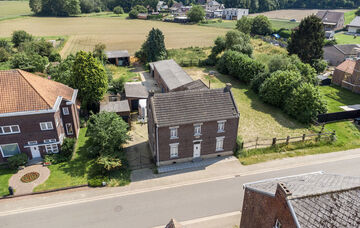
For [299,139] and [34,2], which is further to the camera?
[34,2]

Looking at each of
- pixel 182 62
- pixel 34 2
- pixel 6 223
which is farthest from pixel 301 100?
pixel 34 2

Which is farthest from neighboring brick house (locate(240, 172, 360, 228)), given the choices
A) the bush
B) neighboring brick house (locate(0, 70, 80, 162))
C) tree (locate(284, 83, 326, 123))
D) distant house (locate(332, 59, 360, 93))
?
distant house (locate(332, 59, 360, 93))

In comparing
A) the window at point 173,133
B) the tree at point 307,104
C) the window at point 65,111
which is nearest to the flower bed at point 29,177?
the window at point 65,111

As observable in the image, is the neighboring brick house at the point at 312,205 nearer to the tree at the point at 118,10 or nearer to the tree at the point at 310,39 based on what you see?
the tree at the point at 310,39

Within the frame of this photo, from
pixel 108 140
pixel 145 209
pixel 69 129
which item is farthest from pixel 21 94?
pixel 145 209

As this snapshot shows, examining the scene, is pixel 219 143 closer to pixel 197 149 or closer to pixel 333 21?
pixel 197 149

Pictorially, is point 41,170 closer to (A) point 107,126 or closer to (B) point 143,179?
(A) point 107,126
